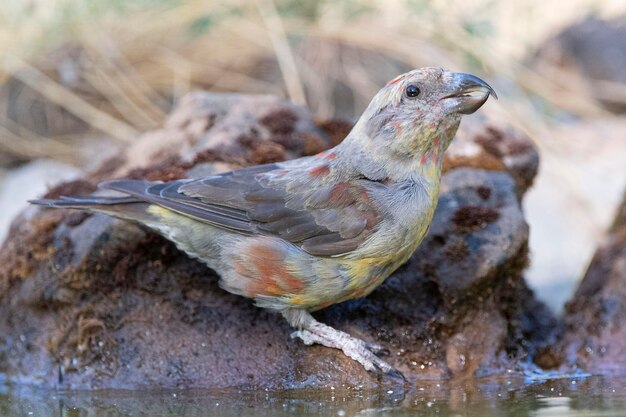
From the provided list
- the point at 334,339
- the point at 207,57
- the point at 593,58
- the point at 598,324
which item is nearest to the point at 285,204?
the point at 334,339

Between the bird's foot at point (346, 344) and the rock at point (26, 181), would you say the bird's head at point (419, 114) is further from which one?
the rock at point (26, 181)

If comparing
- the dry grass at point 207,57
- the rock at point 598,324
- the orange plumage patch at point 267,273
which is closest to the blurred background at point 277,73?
the dry grass at point 207,57

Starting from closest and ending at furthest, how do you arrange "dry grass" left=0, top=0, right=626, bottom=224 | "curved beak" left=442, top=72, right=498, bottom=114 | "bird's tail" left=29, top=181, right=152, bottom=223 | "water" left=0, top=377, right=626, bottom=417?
"water" left=0, top=377, right=626, bottom=417 < "curved beak" left=442, top=72, right=498, bottom=114 < "bird's tail" left=29, top=181, right=152, bottom=223 < "dry grass" left=0, top=0, right=626, bottom=224

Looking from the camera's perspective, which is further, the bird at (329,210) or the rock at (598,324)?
the rock at (598,324)

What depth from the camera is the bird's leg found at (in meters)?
3.90

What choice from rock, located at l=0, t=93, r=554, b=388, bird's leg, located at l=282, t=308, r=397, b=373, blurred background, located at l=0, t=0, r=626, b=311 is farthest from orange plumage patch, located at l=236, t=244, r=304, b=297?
blurred background, located at l=0, t=0, r=626, b=311

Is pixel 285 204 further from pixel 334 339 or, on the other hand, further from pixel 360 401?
pixel 360 401

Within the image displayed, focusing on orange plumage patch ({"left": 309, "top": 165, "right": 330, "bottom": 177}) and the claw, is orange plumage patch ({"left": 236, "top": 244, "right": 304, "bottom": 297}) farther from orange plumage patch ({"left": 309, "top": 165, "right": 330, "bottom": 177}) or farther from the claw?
orange plumage patch ({"left": 309, "top": 165, "right": 330, "bottom": 177})

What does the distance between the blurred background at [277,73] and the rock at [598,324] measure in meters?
2.00

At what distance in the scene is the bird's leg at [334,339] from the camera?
390 cm

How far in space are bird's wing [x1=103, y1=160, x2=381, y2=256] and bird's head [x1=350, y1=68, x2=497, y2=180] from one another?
0.64 ft

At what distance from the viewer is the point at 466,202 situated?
14.7 feet

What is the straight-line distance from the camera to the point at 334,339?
12.9 feet

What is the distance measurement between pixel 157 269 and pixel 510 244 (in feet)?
5.61
